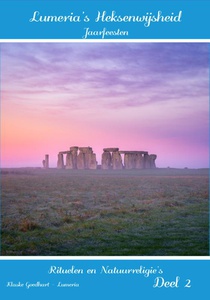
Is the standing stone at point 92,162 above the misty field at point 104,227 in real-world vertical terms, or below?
above

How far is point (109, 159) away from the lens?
6550 centimetres

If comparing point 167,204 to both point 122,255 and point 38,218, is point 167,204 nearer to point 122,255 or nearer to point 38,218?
point 38,218

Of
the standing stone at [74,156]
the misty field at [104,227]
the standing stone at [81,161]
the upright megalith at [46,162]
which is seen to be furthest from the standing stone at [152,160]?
the misty field at [104,227]

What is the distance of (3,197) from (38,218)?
6625mm

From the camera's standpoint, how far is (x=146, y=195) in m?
21.7

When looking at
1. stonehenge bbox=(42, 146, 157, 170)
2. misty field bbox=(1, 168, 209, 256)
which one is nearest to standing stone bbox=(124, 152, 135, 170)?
stonehenge bbox=(42, 146, 157, 170)

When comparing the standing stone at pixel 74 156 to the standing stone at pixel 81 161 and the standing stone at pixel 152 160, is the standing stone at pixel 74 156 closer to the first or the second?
the standing stone at pixel 81 161

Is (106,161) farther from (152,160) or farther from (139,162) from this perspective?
(152,160)

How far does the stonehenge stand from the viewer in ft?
214

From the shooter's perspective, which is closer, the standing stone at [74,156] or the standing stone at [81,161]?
the standing stone at [81,161]

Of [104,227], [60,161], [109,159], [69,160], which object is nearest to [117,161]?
[109,159]

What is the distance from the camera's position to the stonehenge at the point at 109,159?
6512 centimetres

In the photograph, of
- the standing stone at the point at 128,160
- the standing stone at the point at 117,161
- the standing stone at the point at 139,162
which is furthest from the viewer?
the standing stone at the point at 139,162

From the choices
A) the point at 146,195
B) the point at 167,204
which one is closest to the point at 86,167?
the point at 146,195
